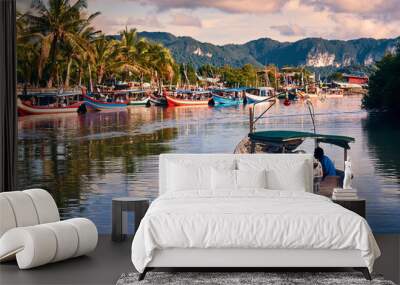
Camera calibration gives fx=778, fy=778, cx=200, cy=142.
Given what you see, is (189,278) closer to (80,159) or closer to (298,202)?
(298,202)

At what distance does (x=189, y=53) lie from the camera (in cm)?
949

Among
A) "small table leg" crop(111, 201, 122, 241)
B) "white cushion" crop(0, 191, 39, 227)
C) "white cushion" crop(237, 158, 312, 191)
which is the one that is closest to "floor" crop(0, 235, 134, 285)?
"white cushion" crop(0, 191, 39, 227)

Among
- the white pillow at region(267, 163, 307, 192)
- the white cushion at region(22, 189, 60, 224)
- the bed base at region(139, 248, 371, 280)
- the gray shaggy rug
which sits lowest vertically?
the gray shaggy rug

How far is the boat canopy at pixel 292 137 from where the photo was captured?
9.09 metres

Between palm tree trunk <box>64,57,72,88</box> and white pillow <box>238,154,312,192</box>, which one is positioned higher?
palm tree trunk <box>64,57,72,88</box>

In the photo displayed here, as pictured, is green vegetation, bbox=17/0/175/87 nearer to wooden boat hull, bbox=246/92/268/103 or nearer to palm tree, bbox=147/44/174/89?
palm tree, bbox=147/44/174/89

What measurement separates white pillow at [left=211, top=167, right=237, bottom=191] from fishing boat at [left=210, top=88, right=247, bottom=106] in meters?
1.89

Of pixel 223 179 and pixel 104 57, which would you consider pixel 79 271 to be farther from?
pixel 104 57

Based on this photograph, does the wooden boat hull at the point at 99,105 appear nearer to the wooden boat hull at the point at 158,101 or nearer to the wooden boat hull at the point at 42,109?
the wooden boat hull at the point at 42,109

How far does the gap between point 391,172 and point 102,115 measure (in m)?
3.56

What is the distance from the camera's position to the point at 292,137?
910cm

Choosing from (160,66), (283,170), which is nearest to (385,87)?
(283,170)

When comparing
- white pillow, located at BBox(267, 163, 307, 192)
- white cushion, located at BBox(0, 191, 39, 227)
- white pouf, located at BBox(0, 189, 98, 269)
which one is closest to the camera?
white pouf, located at BBox(0, 189, 98, 269)

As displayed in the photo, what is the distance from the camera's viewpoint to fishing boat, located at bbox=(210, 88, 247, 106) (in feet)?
31.6
